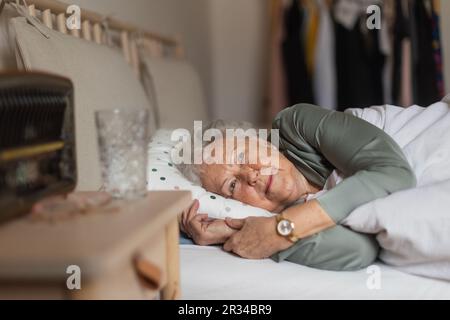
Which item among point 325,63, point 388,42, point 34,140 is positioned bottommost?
point 34,140

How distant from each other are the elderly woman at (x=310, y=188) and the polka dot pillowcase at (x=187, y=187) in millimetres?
29

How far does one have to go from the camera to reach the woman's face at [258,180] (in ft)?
3.81

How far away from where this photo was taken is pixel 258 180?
3.80 feet

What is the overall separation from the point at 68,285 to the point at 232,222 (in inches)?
21.4

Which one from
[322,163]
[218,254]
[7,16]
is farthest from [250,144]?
[7,16]

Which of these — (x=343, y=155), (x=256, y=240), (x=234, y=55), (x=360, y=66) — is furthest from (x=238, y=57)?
(x=256, y=240)

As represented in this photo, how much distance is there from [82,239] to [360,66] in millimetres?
2317

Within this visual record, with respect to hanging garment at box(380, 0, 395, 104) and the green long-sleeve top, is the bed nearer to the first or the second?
the green long-sleeve top

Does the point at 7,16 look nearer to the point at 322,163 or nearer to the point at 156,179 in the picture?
the point at 156,179

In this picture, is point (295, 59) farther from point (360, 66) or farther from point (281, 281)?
point (281, 281)

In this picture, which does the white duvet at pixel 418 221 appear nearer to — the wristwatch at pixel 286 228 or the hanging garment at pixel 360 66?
the wristwatch at pixel 286 228

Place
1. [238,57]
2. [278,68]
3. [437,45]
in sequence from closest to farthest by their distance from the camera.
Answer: [437,45] → [278,68] → [238,57]

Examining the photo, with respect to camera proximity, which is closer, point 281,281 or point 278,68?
point 281,281

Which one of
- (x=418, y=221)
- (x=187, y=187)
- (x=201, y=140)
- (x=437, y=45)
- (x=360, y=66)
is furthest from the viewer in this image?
(x=360, y=66)
